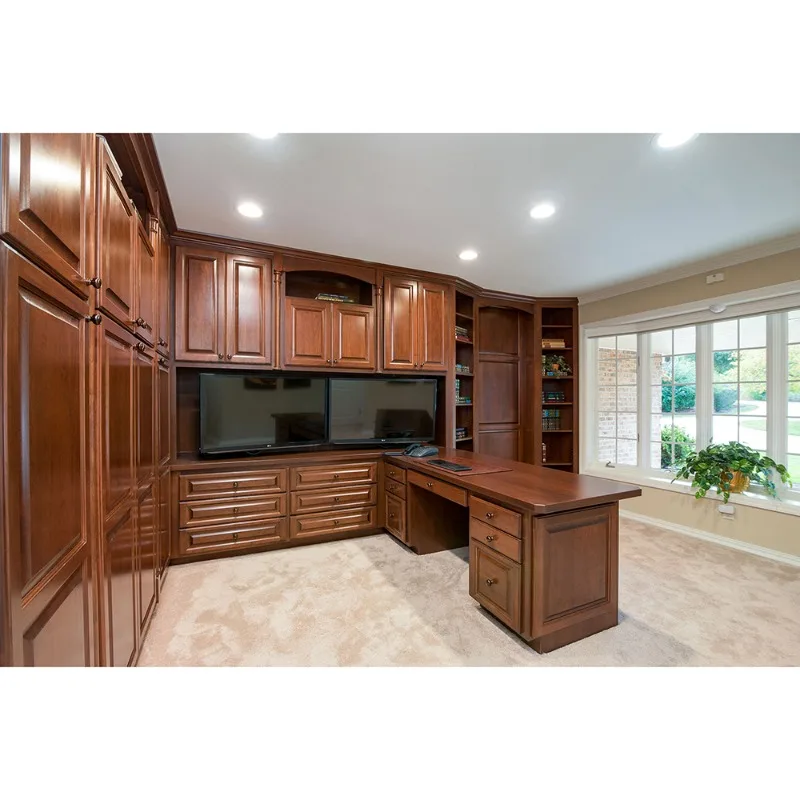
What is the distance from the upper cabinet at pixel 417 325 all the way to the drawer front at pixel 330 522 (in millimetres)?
1344

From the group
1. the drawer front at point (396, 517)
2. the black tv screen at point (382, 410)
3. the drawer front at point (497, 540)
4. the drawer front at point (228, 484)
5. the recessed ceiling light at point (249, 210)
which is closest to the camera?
the drawer front at point (497, 540)

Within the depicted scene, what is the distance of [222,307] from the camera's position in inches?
111

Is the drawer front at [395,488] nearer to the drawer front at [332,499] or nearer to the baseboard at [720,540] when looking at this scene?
the drawer front at [332,499]

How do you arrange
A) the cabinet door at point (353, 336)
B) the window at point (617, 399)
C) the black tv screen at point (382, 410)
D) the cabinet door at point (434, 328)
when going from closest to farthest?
the cabinet door at point (353, 336) → the black tv screen at point (382, 410) → the cabinet door at point (434, 328) → the window at point (617, 399)

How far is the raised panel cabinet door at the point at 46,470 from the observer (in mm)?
693

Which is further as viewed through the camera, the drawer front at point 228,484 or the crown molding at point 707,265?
the crown molding at point 707,265

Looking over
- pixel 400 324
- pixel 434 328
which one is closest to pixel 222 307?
pixel 400 324

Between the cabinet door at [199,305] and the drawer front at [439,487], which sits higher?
the cabinet door at [199,305]

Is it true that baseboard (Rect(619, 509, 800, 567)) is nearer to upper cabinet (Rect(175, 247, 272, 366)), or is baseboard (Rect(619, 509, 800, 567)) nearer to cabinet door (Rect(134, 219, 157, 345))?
upper cabinet (Rect(175, 247, 272, 366))

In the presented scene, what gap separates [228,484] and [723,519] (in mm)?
4194

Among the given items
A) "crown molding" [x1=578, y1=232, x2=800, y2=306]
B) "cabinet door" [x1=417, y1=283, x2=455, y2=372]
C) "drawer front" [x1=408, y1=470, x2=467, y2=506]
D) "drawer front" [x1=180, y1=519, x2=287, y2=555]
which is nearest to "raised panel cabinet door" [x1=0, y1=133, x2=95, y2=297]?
"drawer front" [x1=408, y1=470, x2=467, y2=506]

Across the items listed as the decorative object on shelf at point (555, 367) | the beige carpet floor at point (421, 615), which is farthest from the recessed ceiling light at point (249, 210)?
the decorative object on shelf at point (555, 367)

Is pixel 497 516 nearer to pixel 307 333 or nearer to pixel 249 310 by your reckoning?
pixel 307 333
